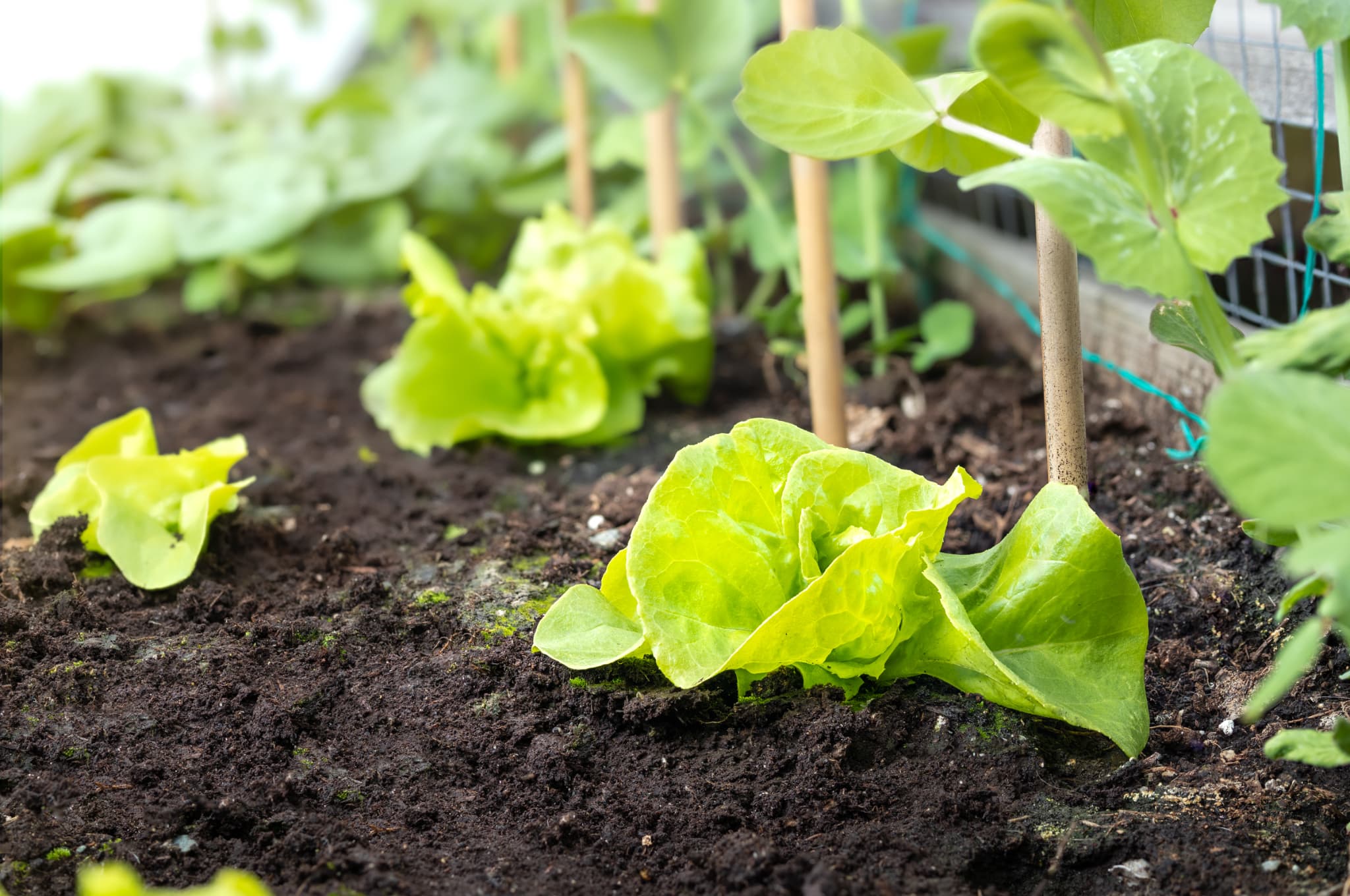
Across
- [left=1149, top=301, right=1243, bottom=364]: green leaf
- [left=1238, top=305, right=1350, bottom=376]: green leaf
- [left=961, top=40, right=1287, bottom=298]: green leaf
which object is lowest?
[left=1149, top=301, right=1243, bottom=364]: green leaf

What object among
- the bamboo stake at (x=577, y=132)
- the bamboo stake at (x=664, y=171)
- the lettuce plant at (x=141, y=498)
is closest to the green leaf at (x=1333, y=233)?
the lettuce plant at (x=141, y=498)

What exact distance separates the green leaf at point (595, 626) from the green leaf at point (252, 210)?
5.14 ft

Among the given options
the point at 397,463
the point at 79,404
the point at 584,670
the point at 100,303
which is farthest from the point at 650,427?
the point at 100,303

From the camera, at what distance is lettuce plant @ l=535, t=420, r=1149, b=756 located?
990mm

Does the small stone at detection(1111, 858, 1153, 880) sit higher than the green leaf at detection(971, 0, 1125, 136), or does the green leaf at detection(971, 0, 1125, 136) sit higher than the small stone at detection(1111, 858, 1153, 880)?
the green leaf at detection(971, 0, 1125, 136)

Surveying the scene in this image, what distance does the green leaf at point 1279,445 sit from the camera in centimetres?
64

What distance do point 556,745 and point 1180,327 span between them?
678 millimetres

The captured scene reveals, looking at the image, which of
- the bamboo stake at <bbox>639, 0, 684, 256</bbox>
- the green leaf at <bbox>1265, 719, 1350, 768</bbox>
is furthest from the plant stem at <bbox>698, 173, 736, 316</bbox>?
the green leaf at <bbox>1265, 719, 1350, 768</bbox>

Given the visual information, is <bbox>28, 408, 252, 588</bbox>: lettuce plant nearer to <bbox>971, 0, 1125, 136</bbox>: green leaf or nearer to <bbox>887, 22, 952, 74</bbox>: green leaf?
<bbox>971, 0, 1125, 136</bbox>: green leaf

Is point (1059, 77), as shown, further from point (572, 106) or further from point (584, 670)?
point (572, 106)

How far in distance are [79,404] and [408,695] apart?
53.2 inches

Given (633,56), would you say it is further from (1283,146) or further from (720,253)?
(1283,146)

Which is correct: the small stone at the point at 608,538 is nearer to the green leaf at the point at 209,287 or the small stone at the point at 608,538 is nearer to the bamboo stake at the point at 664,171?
the bamboo stake at the point at 664,171

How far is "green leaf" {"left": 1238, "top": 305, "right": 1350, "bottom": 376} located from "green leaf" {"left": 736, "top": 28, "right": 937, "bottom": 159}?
0.35 meters
